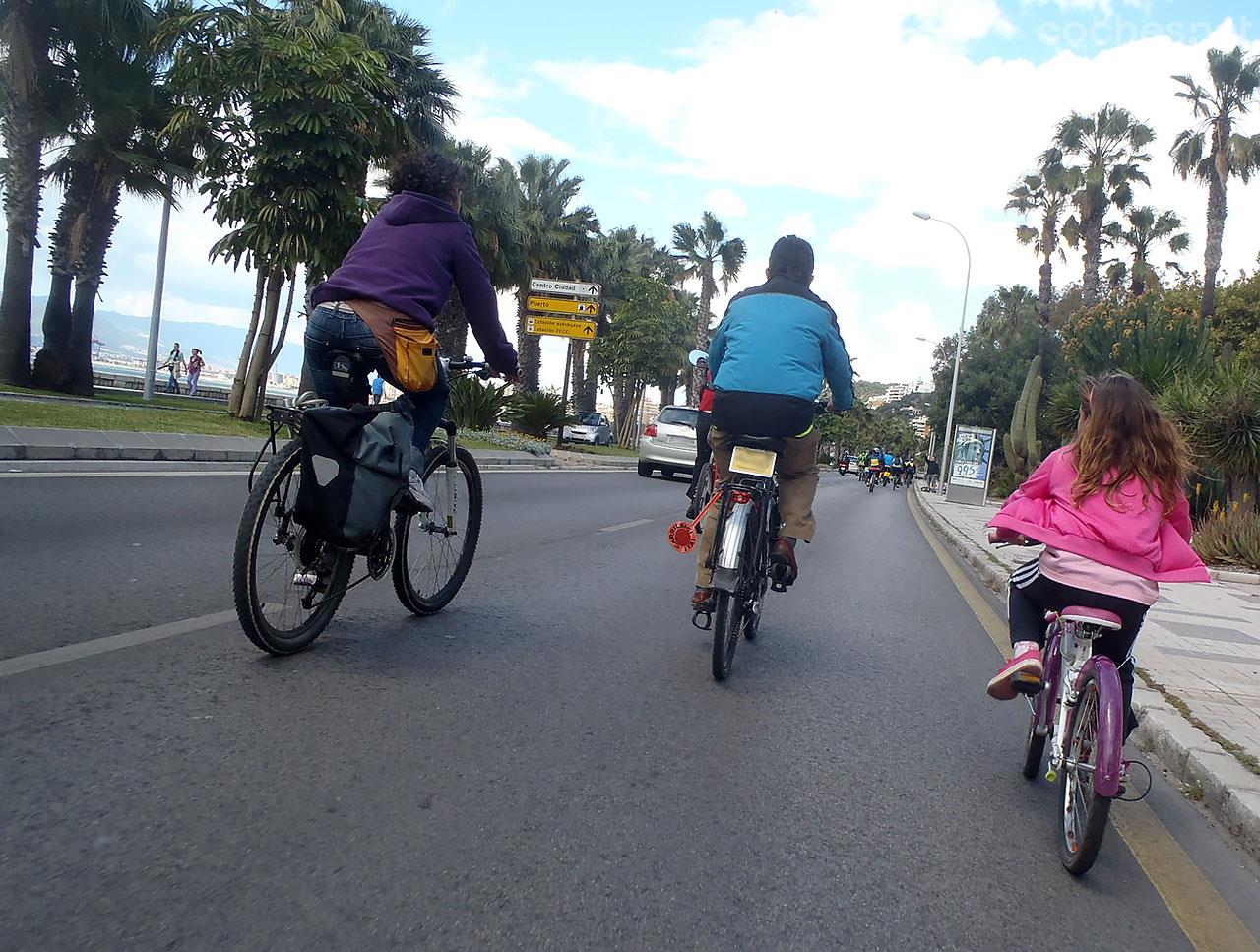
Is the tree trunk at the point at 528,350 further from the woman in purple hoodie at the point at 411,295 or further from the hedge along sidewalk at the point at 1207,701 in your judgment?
the woman in purple hoodie at the point at 411,295

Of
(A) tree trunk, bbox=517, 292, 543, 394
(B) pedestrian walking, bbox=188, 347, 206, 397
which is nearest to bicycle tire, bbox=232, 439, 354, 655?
(B) pedestrian walking, bbox=188, 347, 206, 397

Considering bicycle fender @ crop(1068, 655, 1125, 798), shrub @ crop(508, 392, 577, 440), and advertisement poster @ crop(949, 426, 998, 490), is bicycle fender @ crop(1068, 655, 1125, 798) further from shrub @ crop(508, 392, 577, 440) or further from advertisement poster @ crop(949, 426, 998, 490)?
advertisement poster @ crop(949, 426, 998, 490)

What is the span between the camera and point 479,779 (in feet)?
11.0

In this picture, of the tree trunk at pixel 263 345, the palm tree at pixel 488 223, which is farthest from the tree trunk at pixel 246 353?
the palm tree at pixel 488 223

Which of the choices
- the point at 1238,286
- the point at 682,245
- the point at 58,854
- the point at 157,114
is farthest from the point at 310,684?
the point at 682,245

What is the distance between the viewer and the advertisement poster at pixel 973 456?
32.7 m

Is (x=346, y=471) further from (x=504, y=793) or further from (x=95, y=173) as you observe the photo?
(x=95, y=173)

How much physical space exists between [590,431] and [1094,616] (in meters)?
38.8

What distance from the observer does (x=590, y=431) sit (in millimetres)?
42062

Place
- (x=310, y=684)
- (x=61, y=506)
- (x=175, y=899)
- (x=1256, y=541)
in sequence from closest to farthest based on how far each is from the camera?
(x=175, y=899) → (x=310, y=684) → (x=61, y=506) → (x=1256, y=541)

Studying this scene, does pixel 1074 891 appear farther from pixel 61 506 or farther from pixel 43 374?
pixel 43 374

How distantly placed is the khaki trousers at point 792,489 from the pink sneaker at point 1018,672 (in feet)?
5.95

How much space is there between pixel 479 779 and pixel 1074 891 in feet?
5.67

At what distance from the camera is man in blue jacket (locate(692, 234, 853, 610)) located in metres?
5.11
